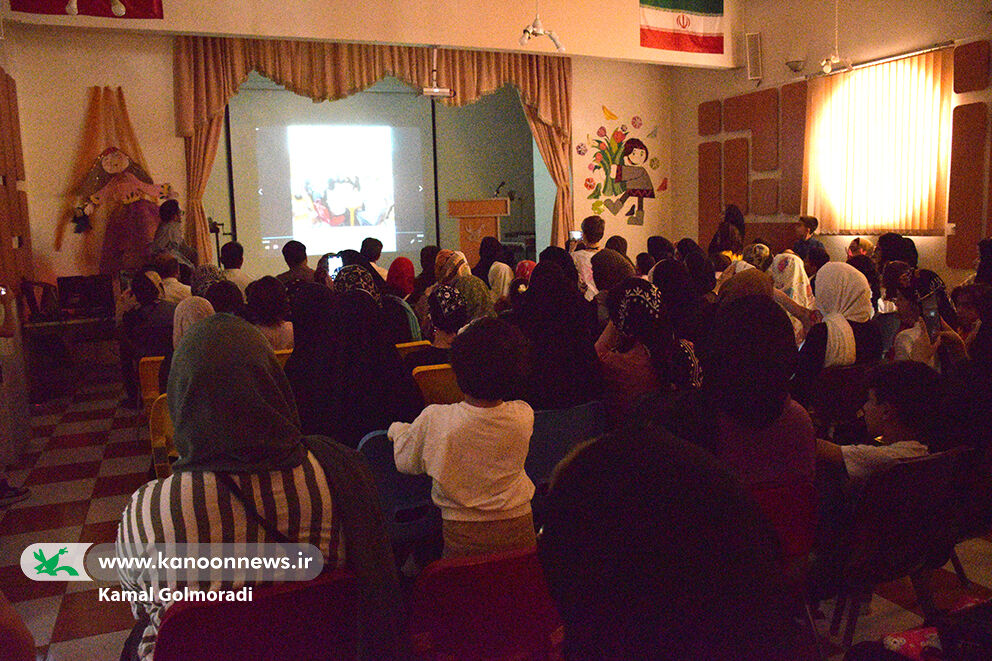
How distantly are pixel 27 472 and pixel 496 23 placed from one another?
597cm

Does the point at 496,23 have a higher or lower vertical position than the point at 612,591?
higher

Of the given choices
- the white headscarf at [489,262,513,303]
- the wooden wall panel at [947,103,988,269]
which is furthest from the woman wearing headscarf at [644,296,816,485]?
the wooden wall panel at [947,103,988,269]

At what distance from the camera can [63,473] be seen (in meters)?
4.50

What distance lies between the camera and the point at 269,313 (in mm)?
3836

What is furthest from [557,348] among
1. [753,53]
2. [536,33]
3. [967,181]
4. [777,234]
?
[753,53]

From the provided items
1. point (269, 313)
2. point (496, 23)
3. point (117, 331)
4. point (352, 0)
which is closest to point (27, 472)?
point (117, 331)

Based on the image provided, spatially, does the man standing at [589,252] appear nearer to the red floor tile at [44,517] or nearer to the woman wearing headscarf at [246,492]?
the red floor tile at [44,517]

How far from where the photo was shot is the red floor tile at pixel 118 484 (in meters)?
4.16

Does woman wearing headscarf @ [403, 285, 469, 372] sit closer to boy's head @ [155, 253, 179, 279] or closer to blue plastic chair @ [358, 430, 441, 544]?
blue plastic chair @ [358, 430, 441, 544]

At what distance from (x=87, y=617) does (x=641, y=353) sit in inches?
88.3

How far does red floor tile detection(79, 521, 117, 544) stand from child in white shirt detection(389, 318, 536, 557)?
2.22 metres

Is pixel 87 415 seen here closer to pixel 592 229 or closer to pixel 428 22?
pixel 592 229

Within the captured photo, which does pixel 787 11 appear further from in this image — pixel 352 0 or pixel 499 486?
→ pixel 499 486

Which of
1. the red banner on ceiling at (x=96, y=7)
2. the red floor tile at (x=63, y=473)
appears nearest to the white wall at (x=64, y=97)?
the red banner on ceiling at (x=96, y=7)
